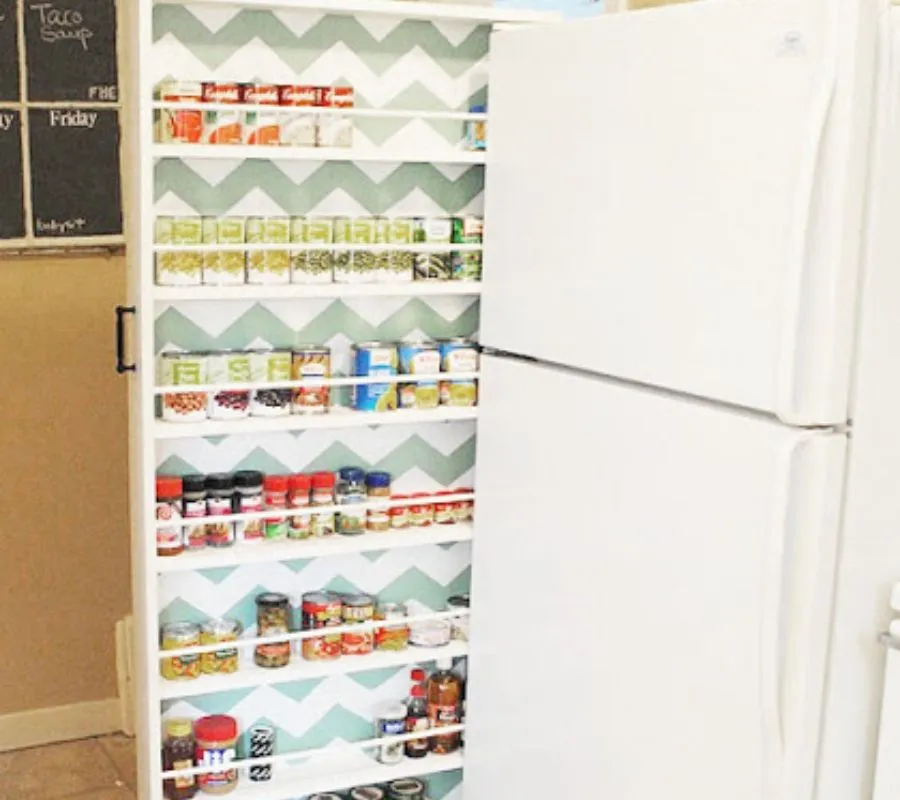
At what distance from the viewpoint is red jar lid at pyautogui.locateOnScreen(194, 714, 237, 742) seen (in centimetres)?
224

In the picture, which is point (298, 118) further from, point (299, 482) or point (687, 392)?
point (687, 392)

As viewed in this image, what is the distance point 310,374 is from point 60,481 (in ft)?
4.54

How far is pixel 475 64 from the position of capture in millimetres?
2342

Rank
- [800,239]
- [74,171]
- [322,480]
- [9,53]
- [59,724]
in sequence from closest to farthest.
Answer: [800,239], [322,480], [9,53], [74,171], [59,724]

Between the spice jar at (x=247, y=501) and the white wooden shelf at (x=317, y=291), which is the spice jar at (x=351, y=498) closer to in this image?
the spice jar at (x=247, y=501)

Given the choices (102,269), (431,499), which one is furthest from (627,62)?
(102,269)

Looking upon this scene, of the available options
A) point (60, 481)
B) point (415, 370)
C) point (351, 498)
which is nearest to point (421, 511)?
point (351, 498)

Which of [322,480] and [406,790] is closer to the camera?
[322,480]

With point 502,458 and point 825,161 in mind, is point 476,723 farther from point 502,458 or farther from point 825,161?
point 825,161

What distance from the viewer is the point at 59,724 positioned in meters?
3.48

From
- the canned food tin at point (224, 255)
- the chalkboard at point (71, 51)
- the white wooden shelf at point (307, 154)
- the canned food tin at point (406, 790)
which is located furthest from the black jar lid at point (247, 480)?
the chalkboard at point (71, 51)

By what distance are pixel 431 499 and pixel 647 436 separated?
607 millimetres

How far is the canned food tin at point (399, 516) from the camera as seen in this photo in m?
2.34

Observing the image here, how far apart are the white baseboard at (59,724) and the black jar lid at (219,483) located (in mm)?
1558
